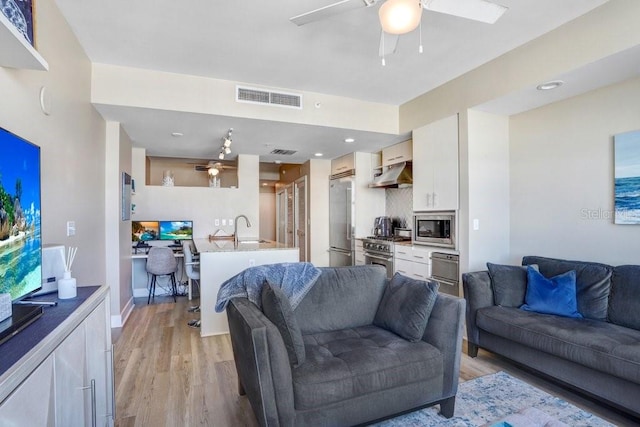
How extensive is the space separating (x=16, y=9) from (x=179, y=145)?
12.9ft

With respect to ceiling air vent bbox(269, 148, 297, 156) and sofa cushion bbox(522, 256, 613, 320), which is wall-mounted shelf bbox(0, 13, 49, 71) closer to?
sofa cushion bbox(522, 256, 613, 320)

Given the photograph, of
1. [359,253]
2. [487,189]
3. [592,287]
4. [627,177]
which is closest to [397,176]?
[487,189]

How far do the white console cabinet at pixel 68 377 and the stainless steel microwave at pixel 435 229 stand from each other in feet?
10.8

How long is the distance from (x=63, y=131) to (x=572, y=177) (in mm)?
4360

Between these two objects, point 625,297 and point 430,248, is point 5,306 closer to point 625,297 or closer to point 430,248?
point 625,297

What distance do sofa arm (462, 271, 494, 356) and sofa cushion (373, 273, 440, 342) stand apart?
0.81 m

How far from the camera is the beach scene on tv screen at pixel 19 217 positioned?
128 cm

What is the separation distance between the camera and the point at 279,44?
2.88 m

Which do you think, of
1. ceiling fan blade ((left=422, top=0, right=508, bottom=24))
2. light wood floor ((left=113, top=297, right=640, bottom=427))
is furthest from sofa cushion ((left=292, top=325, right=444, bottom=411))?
ceiling fan blade ((left=422, top=0, right=508, bottom=24))

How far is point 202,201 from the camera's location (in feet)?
19.1

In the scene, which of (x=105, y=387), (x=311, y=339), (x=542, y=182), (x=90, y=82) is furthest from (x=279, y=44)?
(x=542, y=182)

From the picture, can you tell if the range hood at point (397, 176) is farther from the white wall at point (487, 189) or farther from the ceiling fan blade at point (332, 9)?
the ceiling fan blade at point (332, 9)

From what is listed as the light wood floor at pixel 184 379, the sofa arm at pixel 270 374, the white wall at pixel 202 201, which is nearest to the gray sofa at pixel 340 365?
the sofa arm at pixel 270 374

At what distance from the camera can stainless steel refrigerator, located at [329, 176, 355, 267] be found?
570cm
